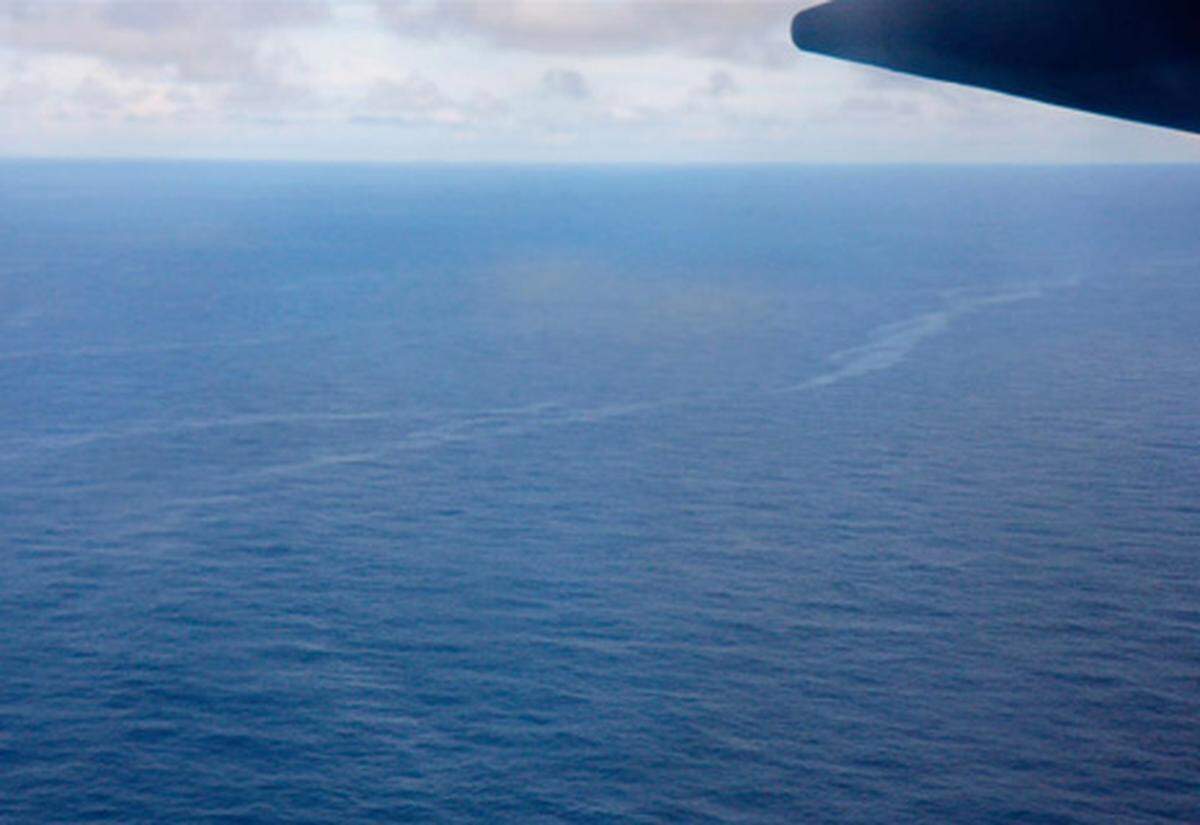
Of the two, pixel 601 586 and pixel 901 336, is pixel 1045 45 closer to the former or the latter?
pixel 601 586

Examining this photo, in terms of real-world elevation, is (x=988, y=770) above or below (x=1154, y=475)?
below

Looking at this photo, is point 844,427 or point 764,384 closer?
point 844,427

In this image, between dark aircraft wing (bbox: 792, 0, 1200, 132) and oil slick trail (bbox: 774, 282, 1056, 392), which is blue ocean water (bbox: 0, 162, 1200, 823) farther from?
dark aircraft wing (bbox: 792, 0, 1200, 132)

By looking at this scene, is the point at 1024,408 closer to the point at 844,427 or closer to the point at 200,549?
the point at 844,427

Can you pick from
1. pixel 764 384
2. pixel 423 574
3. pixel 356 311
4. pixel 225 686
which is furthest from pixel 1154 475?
pixel 356 311

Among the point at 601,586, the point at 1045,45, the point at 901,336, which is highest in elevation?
the point at 1045,45

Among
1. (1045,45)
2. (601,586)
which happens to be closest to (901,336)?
(601,586)
